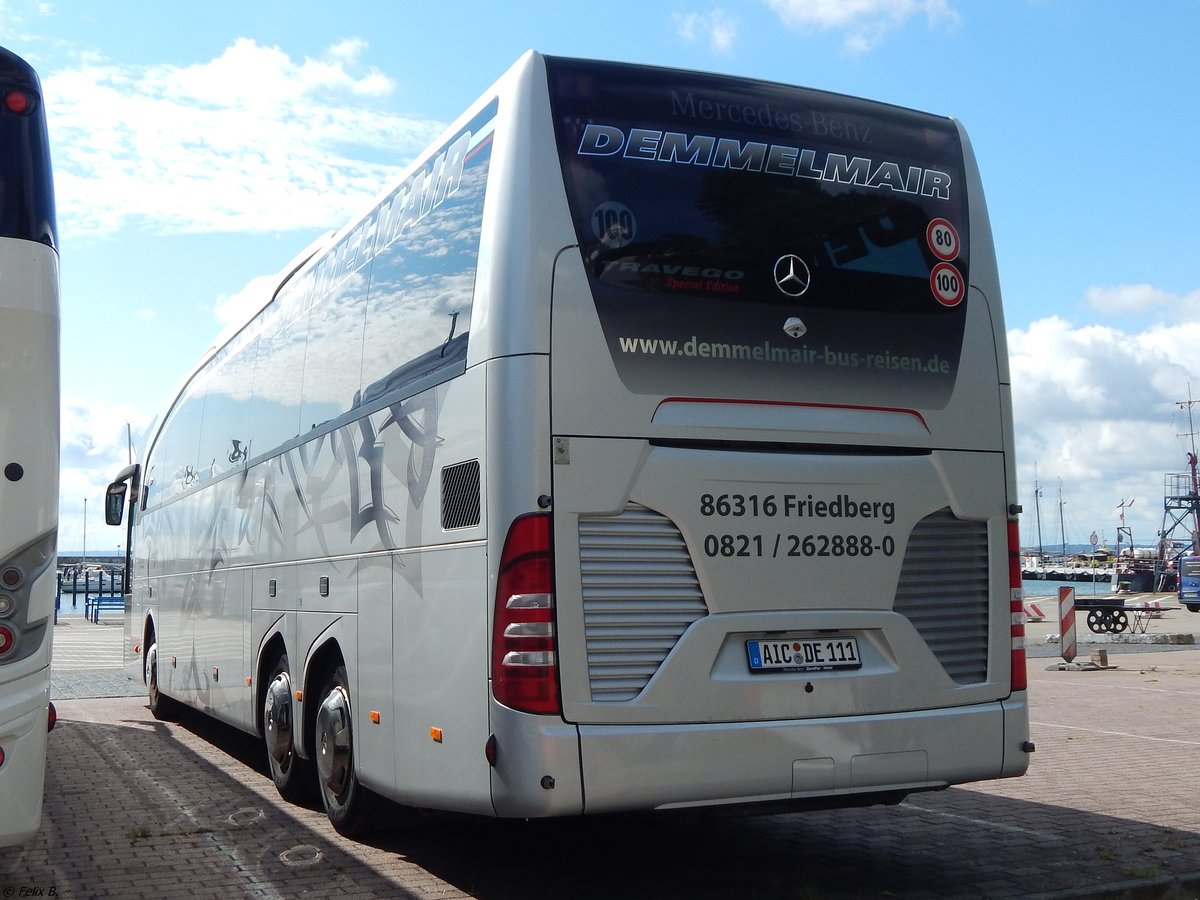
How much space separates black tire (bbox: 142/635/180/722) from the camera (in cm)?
1512

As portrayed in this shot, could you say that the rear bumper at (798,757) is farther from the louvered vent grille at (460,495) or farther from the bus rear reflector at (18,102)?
the bus rear reflector at (18,102)

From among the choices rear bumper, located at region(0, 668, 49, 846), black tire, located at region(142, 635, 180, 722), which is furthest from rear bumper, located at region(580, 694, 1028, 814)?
black tire, located at region(142, 635, 180, 722)

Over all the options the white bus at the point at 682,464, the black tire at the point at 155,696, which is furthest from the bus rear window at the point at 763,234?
the black tire at the point at 155,696

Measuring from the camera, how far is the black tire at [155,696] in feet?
49.6

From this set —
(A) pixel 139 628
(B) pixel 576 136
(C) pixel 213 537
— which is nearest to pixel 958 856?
(B) pixel 576 136

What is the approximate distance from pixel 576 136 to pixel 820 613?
2.49 metres

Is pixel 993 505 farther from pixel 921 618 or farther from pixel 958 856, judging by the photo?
pixel 958 856

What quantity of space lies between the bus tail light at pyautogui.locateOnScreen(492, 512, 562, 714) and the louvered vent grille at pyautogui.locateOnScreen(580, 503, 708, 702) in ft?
0.59

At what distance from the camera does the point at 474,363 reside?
19.5 feet

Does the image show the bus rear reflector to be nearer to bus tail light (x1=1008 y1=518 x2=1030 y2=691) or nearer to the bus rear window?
the bus rear window

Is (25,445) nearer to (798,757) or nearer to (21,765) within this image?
(21,765)

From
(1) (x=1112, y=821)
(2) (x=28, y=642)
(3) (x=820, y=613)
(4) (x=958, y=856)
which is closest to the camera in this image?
(2) (x=28, y=642)

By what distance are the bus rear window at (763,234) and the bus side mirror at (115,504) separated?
43.7 feet

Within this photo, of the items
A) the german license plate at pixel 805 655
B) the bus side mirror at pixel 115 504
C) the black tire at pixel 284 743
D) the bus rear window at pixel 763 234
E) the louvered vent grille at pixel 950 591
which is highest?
the bus rear window at pixel 763 234
